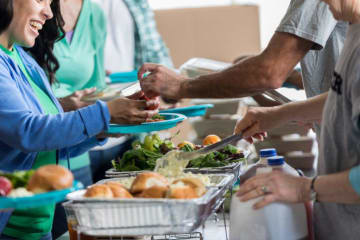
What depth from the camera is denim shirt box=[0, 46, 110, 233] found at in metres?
1.63

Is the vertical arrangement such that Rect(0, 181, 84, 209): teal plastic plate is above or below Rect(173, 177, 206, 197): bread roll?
above

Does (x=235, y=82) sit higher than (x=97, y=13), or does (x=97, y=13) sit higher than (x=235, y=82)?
(x=235, y=82)

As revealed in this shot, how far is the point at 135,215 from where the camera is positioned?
1.24 meters

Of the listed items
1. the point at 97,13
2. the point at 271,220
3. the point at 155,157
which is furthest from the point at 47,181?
the point at 97,13

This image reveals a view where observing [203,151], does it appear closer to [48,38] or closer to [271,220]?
[271,220]

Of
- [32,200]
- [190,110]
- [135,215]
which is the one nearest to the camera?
[32,200]

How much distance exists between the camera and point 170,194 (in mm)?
1264

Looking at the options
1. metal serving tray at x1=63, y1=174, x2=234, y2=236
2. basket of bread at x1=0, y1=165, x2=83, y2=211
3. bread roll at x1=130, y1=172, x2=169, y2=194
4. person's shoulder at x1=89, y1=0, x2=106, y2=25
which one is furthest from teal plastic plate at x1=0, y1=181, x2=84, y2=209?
person's shoulder at x1=89, y1=0, x2=106, y2=25

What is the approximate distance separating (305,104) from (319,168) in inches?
10.0

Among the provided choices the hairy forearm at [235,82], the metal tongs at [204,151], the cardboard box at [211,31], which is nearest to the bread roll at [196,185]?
the metal tongs at [204,151]

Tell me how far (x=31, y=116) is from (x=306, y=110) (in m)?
0.76

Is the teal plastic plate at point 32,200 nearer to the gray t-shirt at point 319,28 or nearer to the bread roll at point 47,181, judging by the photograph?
the bread roll at point 47,181

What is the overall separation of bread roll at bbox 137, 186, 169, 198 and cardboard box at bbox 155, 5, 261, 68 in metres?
3.15

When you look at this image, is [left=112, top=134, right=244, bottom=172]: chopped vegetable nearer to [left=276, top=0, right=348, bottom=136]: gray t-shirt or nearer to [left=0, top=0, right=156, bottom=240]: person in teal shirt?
[left=0, top=0, right=156, bottom=240]: person in teal shirt
